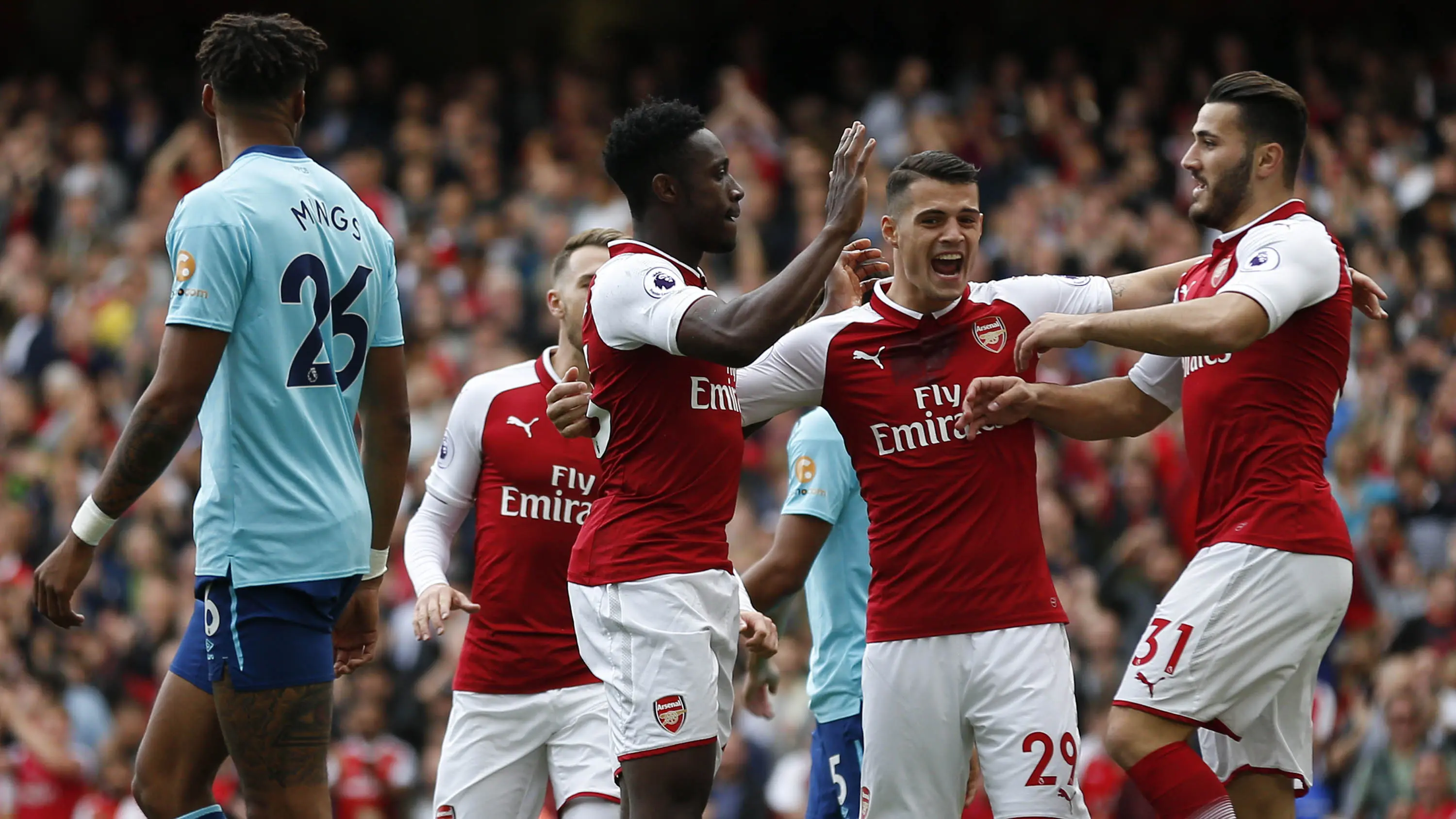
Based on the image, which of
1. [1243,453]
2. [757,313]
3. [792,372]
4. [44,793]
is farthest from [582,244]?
[44,793]

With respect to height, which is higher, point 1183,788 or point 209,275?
point 209,275

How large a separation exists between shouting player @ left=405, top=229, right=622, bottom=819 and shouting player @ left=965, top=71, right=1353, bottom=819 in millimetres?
1881

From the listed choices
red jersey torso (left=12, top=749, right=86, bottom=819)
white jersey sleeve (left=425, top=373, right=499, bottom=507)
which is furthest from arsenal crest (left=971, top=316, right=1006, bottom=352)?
red jersey torso (left=12, top=749, right=86, bottom=819)

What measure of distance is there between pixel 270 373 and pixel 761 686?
270cm

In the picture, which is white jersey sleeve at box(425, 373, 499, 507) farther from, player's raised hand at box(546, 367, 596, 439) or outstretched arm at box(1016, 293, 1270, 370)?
outstretched arm at box(1016, 293, 1270, 370)

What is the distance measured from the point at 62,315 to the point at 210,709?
12.2 m

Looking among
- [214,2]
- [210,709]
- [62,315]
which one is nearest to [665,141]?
[210,709]

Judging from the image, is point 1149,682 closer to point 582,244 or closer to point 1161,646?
point 1161,646

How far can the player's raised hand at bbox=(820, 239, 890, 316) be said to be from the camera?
611 centimetres

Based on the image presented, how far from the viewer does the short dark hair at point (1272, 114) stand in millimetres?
5750

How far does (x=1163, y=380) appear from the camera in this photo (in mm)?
5934

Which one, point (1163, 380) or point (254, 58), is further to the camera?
Result: point (1163, 380)

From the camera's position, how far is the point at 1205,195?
584 cm

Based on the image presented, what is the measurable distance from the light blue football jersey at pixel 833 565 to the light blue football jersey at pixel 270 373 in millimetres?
2109
